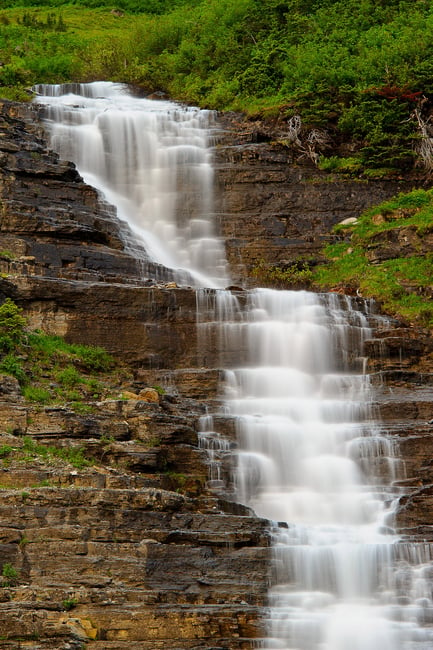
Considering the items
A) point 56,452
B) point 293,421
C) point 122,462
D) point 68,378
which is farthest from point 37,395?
point 293,421

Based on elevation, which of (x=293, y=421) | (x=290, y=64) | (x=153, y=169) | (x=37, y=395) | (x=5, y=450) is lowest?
(x=5, y=450)

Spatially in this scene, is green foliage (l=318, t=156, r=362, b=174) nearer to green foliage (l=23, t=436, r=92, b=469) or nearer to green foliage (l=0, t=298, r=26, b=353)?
green foliage (l=0, t=298, r=26, b=353)

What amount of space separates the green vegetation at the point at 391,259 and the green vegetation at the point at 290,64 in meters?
3.68

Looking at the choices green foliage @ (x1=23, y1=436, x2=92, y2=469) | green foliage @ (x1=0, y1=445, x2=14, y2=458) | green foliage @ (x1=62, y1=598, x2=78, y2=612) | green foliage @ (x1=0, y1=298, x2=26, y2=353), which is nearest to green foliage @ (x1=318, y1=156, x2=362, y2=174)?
green foliage @ (x1=0, y1=298, x2=26, y2=353)

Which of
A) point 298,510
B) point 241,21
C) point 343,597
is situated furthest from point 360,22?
point 343,597

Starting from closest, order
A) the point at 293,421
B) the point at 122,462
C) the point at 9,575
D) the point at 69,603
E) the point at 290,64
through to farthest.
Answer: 1. the point at 69,603
2. the point at 9,575
3. the point at 122,462
4. the point at 293,421
5. the point at 290,64

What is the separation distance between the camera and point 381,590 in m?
16.4

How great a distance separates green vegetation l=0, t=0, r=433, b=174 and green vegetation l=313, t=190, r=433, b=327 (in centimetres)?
368

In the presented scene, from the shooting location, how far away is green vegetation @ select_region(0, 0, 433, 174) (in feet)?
126

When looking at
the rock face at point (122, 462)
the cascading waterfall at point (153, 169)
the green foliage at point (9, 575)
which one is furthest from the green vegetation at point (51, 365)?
the cascading waterfall at point (153, 169)

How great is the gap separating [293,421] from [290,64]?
1046 inches

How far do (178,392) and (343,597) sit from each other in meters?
8.06

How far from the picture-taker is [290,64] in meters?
43.6

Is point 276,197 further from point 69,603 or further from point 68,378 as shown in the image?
point 69,603
